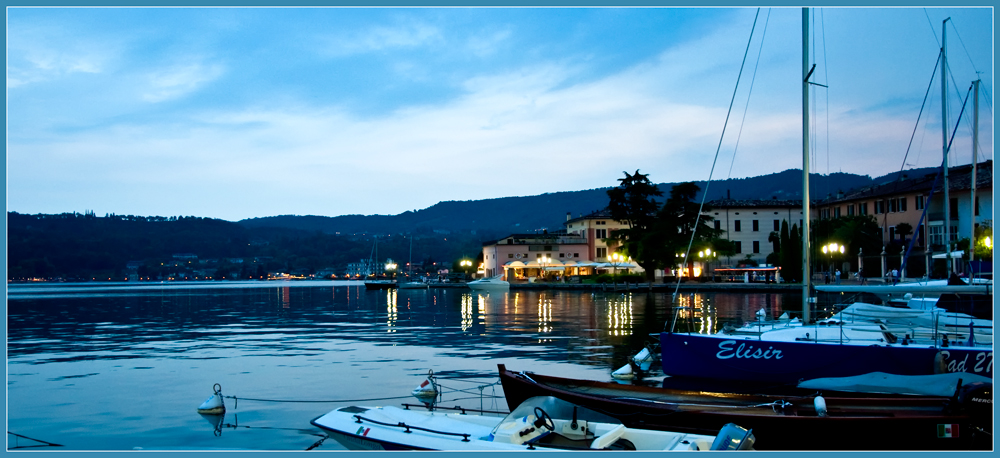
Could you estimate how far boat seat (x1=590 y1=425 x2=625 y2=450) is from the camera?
10.2 metres

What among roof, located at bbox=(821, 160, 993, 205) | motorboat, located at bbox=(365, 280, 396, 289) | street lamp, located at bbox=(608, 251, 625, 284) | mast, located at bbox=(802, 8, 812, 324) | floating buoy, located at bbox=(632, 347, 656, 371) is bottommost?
motorboat, located at bbox=(365, 280, 396, 289)

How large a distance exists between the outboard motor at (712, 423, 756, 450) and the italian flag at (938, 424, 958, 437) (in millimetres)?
3088

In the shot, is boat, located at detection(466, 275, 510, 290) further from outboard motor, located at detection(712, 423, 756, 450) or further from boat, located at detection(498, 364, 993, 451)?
outboard motor, located at detection(712, 423, 756, 450)

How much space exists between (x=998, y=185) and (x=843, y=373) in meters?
9.15

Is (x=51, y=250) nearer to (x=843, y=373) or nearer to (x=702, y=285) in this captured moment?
(x=702, y=285)

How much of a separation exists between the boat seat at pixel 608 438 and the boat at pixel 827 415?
2.64 feet

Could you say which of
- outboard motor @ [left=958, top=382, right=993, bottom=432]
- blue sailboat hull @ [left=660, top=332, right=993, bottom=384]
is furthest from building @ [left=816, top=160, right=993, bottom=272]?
outboard motor @ [left=958, top=382, right=993, bottom=432]

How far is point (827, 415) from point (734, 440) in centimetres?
220

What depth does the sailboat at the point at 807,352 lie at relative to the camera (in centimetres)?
1639

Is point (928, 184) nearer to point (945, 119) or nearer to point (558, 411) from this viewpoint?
point (945, 119)

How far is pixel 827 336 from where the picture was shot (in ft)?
59.8

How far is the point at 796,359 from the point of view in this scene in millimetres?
17500

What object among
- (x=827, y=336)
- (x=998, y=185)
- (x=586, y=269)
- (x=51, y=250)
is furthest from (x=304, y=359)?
(x=51, y=250)

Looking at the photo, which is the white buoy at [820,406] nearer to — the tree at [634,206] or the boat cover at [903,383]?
the boat cover at [903,383]
